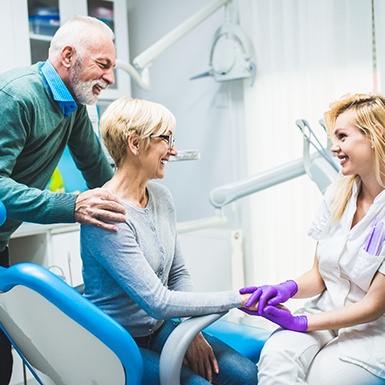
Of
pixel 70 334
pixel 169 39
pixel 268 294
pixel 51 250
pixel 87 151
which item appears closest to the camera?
pixel 70 334

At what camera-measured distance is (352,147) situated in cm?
148

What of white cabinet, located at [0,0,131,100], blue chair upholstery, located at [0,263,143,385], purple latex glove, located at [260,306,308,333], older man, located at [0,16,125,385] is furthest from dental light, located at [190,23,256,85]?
blue chair upholstery, located at [0,263,143,385]

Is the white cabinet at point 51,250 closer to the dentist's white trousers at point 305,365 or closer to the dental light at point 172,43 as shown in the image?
the dental light at point 172,43

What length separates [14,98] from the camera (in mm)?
1535

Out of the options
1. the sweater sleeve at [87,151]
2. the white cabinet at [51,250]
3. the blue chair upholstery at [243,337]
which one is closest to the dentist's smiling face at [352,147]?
the blue chair upholstery at [243,337]

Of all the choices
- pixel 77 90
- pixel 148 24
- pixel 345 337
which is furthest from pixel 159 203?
pixel 148 24

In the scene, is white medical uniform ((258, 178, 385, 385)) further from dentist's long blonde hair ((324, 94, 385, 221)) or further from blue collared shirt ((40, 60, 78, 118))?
blue collared shirt ((40, 60, 78, 118))

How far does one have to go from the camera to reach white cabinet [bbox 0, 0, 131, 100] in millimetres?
2875

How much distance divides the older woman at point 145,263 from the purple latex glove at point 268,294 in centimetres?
3

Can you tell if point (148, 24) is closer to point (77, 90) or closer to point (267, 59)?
point (267, 59)

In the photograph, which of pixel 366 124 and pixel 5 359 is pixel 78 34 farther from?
pixel 5 359

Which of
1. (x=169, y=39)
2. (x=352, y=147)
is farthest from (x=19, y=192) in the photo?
(x=169, y=39)

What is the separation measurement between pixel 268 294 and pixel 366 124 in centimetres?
52

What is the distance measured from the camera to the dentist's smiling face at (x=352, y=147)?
1.47 metres
